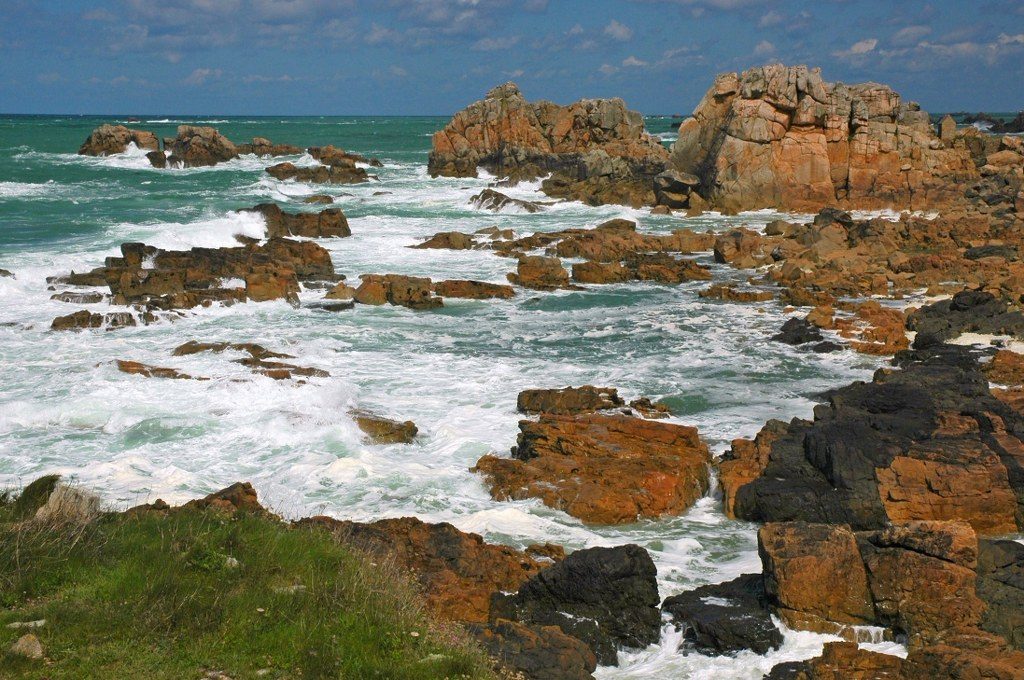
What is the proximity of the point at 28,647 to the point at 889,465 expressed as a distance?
31.7 feet

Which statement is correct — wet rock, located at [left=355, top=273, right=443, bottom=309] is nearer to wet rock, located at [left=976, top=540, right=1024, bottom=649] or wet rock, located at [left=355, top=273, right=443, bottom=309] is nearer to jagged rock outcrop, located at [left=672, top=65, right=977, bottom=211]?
wet rock, located at [left=976, top=540, right=1024, bottom=649]

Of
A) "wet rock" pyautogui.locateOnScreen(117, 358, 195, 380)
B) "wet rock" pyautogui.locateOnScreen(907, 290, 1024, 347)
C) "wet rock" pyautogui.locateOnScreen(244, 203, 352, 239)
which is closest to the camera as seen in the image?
"wet rock" pyautogui.locateOnScreen(117, 358, 195, 380)

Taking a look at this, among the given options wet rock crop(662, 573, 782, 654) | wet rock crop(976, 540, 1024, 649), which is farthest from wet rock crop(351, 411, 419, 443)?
wet rock crop(976, 540, 1024, 649)

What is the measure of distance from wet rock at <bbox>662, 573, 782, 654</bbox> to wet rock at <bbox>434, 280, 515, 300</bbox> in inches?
716

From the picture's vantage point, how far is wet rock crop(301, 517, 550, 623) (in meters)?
9.05

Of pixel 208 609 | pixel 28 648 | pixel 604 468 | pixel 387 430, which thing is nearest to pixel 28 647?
pixel 28 648

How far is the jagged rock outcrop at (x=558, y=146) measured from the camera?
51.3m

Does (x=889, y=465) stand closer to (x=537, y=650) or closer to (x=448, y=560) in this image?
(x=448, y=560)

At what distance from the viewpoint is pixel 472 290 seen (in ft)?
89.2

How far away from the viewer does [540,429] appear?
45.6ft

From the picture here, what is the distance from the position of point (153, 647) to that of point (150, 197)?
48060 mm

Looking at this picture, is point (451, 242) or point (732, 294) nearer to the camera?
point (732, 294)

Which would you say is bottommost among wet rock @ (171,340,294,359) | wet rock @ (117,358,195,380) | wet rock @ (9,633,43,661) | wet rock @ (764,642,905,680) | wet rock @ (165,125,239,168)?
wet rock @ (117,358,195,380)

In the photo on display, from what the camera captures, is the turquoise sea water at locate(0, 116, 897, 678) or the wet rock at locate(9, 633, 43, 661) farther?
the turquoise sea water at locate(0, 116, 897, 678)
